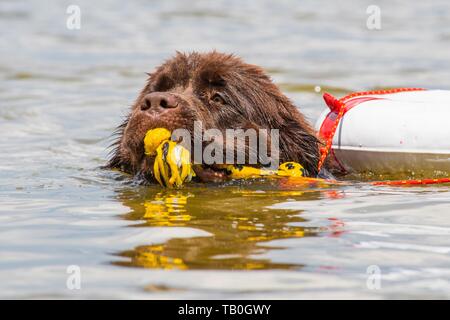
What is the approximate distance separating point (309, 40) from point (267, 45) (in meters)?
0.93

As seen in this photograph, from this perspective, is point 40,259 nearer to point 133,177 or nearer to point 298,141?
point 133,177

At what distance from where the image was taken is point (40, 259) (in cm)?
501

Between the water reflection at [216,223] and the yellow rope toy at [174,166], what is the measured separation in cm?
13

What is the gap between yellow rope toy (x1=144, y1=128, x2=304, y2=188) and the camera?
6508mm

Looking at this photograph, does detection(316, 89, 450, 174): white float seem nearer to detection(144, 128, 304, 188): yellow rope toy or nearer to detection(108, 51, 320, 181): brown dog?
detection(108, 51, 320, 181): brown dog

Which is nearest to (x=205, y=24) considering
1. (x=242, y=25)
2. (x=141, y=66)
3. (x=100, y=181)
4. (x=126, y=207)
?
(x=242, y=25)

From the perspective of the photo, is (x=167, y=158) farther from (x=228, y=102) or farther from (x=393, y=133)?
(x=393, y=133)

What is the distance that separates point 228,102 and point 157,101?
803 millimetres

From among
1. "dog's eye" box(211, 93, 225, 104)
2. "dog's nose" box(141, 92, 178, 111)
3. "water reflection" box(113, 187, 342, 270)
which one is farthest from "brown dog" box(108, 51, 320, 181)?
"water reflection" box(113, 187, 342, 270)

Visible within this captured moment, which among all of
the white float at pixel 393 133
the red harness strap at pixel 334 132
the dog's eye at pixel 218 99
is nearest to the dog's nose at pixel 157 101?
the dog's eye at pixel 218 99

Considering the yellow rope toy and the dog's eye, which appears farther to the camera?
the dog's eye

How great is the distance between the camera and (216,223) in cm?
582

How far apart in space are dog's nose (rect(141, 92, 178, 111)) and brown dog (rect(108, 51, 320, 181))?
0.34ft

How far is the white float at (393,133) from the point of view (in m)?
7.45
